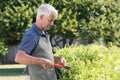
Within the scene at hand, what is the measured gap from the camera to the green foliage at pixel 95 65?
4910 mm

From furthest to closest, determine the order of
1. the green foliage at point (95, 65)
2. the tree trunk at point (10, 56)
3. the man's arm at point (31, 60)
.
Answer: the tree trunk at point (10, 56), the man's arm at point (31, 60), the green foliage at point (95, 65)

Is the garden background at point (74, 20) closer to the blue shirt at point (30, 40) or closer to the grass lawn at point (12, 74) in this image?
the grass lawn at point (12, 74)

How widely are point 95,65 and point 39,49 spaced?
8.03ft

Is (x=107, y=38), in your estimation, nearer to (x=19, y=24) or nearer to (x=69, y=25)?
(x=69, y=25)

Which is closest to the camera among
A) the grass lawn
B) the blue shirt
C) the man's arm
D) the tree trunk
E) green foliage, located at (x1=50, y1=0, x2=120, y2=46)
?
the man's arm

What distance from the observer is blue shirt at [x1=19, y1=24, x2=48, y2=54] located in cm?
519

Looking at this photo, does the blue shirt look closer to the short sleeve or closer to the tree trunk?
the short sleeve

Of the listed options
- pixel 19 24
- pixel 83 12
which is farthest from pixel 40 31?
pixel 83 12

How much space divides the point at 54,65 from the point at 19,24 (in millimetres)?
23070

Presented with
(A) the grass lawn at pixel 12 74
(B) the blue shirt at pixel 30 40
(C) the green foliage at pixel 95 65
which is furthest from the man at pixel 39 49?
(A) the grass lawn at pixel 12 74

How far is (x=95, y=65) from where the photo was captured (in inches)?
299

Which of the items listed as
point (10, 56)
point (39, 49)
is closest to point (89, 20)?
point (10, 56)

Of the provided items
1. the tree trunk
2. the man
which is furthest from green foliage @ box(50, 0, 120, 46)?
the man

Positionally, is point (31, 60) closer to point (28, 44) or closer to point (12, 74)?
point (28, 44)
